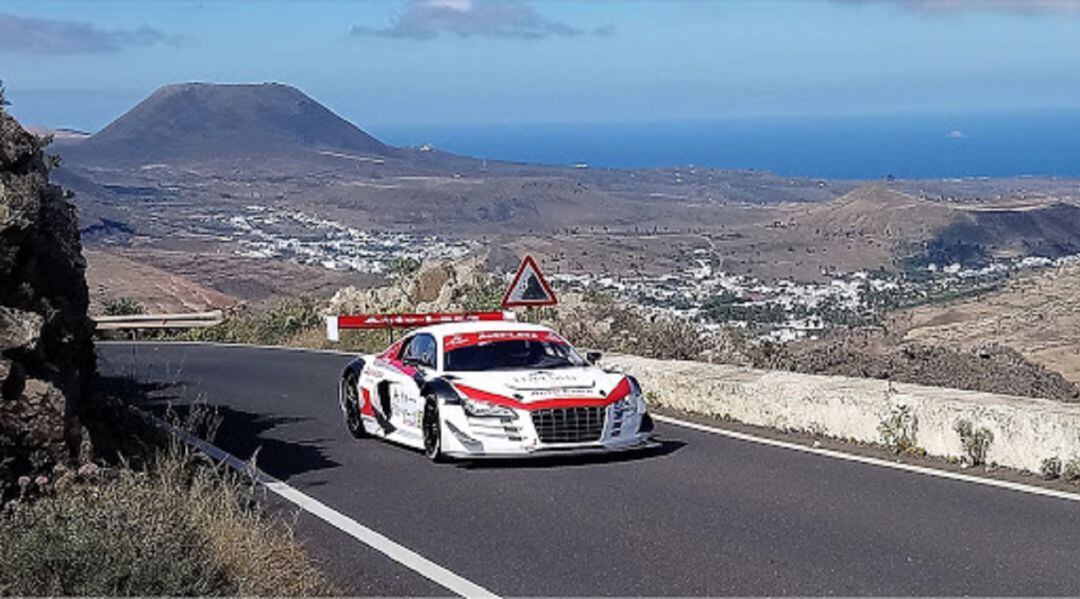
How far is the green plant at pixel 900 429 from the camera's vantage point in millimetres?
14416

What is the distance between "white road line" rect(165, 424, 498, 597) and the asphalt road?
91 mm

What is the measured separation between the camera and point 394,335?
101 ft

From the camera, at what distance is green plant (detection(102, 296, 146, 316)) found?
41.6 metres

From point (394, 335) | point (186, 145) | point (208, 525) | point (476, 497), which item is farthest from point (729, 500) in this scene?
point (186, 145)

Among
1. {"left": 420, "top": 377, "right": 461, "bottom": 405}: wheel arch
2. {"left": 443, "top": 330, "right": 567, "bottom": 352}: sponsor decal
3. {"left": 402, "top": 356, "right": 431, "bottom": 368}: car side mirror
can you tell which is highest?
{"left": 443, "top": 330, "right": 567, "bottom": 352}: sponsor decal

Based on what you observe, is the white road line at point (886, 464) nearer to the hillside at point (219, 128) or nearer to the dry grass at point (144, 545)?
the dry grass at point (144, 545)

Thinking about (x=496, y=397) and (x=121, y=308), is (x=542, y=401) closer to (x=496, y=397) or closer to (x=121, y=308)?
(x=496, y=397)

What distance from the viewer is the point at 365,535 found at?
11195 mm

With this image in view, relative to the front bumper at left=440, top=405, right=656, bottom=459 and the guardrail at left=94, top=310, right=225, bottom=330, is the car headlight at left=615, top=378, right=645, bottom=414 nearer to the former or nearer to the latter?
the front bumper at left=440, top=405, right=656, bottom=459

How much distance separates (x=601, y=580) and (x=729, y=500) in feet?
9.65

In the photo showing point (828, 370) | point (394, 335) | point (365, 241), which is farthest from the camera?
point (365, 241)

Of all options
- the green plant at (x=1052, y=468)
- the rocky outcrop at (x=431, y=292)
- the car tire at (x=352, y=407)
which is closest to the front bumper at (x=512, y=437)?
the car tire at (x=352, y=407)

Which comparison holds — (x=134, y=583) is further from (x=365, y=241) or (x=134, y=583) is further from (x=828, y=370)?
(x=365, y=241)

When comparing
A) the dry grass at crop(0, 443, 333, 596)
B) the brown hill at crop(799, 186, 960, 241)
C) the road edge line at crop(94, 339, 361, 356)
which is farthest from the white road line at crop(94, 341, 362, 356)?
the brown hill at crop(799, 186, 960, 241)
